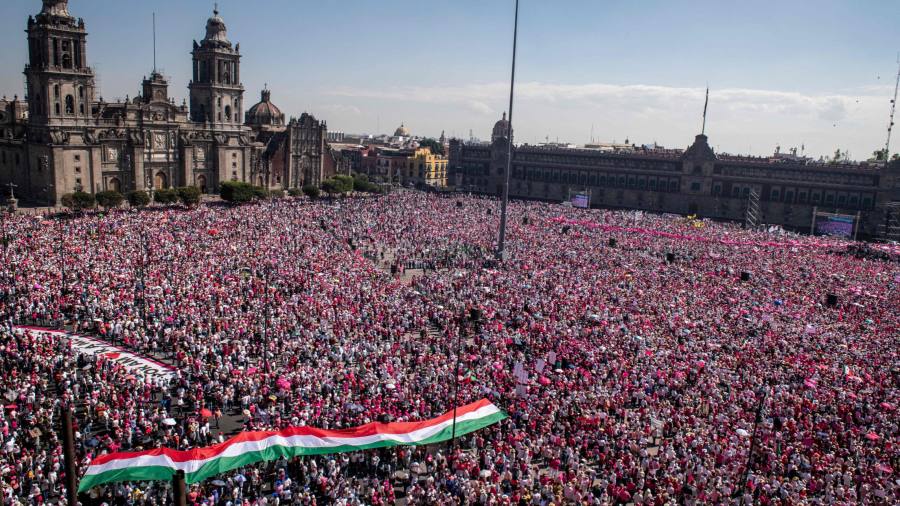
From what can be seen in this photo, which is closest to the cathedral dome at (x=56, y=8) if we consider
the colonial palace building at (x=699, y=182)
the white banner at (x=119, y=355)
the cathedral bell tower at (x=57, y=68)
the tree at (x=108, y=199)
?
the cathedral bell tower at (x=57, y=68)

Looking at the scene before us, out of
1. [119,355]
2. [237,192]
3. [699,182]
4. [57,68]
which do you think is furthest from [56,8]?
[699,182]

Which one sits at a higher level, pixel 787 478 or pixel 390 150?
pixel 390 150

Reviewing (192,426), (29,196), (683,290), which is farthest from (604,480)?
(29,196)

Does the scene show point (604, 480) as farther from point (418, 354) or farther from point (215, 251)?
point (215, 251)

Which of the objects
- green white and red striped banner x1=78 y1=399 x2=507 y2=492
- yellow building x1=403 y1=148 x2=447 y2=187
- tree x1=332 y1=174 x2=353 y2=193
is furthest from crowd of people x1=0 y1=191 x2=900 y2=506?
yellow building x1=403 y1=148 x2=447 y2=187

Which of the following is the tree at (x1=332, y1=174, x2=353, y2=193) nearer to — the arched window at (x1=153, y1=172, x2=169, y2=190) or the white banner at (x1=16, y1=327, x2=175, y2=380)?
the arched window at (x1=153, y1=172, x2=169, y2=190)
